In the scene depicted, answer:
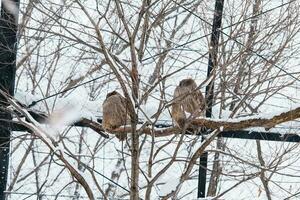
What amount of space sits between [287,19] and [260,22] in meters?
0.64

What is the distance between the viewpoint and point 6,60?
8516 millimetres

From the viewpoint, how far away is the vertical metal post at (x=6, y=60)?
326 inches

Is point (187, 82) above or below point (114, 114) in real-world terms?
above

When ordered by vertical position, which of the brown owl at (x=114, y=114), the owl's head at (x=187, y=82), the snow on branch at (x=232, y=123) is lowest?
Result: the snow on branch at (x=232, y=123)

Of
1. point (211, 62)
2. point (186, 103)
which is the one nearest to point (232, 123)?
point (186, 103)

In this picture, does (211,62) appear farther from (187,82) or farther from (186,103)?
(186,103)

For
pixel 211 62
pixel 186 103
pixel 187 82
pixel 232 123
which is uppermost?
pixel 211 62

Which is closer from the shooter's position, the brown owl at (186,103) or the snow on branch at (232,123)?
the snow on branch at (232,123)

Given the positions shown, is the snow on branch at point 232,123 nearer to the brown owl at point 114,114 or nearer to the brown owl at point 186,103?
the brown owl at point 186,103

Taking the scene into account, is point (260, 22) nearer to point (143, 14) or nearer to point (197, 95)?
point (197, 95)

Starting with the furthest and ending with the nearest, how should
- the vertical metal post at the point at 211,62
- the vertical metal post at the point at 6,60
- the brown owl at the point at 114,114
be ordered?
the vertical metal post at the point at 6,60 < the brown owl at the point at 114,114 < the vertical metal post at the point at 211,62

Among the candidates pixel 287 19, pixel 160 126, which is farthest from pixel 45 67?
pixel 287 19

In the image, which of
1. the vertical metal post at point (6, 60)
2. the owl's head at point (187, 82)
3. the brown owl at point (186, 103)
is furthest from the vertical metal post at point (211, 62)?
the vertical metal post at point (6, 60)

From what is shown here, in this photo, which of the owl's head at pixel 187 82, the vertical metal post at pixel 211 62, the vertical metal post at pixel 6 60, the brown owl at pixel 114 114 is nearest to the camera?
the vertical metal post at pixel 211 62
